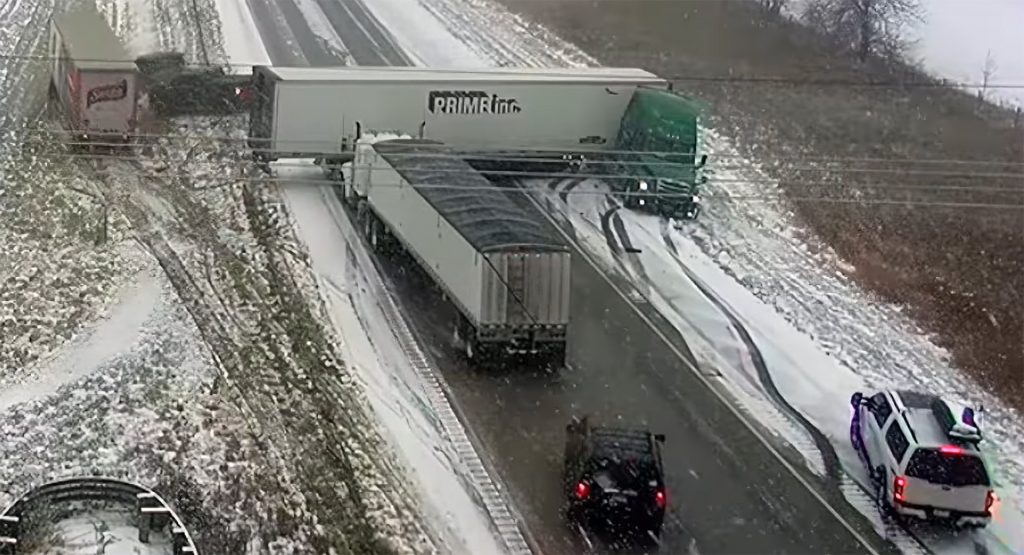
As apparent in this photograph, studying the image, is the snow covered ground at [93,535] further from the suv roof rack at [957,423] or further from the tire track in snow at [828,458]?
the suv roof rack at [957,423]

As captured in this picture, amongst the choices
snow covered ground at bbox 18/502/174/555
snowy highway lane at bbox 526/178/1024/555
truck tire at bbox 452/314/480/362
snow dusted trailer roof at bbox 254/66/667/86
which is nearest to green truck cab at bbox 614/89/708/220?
snowy highway lane at bbox 526/178/1024/555

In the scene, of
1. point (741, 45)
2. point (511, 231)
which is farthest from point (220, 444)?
point (741, 45)

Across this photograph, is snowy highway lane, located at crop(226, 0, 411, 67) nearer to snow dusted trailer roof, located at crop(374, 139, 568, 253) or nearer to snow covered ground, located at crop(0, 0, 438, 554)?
snow covered ground, located at crop(0, 0, 438, 554)

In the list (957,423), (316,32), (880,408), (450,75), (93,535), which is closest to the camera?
(93,535)

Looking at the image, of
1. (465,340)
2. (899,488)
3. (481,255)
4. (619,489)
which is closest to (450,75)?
(465,340)

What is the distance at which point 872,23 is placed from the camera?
161 ft

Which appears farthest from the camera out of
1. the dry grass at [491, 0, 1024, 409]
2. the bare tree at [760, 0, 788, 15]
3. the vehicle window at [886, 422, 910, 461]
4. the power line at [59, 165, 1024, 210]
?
the bare tree at [760, 0, 788, 15]

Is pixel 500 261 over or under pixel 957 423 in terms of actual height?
over

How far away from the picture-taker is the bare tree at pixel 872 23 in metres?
48.7

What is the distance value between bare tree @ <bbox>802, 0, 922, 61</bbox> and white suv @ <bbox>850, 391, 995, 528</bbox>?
31.3 meters

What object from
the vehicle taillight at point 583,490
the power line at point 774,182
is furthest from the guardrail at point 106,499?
the power line at point 774,182

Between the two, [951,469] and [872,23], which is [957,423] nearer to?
[951,469]

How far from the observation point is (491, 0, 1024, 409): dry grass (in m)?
29.9

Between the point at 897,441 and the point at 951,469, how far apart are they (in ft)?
3.47
